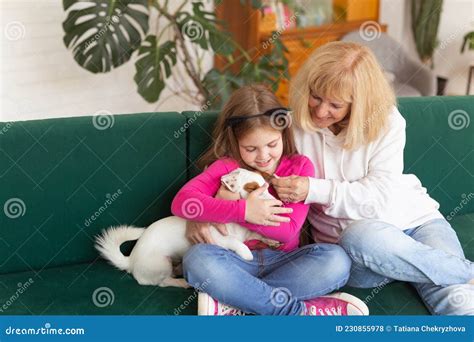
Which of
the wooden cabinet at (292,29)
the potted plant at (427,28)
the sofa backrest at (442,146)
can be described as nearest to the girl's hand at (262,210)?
the sofa backrest at (442,146)

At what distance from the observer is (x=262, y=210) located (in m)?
1.87

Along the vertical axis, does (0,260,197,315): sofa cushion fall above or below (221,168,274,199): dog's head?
below

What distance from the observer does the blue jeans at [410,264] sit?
1.87 metres

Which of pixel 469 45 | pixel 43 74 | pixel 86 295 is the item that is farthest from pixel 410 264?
pixel 469 45

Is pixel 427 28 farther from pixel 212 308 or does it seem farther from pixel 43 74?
pixel 212 308

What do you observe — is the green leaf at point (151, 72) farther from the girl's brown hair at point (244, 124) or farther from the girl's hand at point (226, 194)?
the girl's hand at point (226, 194)

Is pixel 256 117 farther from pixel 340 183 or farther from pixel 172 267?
pixel 172 267

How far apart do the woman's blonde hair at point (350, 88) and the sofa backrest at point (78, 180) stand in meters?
0.39

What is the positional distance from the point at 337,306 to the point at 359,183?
0.36 metres

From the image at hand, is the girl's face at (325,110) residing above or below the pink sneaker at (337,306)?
above

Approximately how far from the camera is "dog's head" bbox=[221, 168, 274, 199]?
1.92 m

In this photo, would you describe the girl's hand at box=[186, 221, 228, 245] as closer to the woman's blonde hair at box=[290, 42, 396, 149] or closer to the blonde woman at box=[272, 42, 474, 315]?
the blonde woman at box=[272, 42, 474, 315]

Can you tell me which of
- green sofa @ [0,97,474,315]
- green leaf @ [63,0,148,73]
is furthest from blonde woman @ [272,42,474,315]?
green leaf @ [63,0,148,73]

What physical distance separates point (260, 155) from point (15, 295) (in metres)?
0.76
